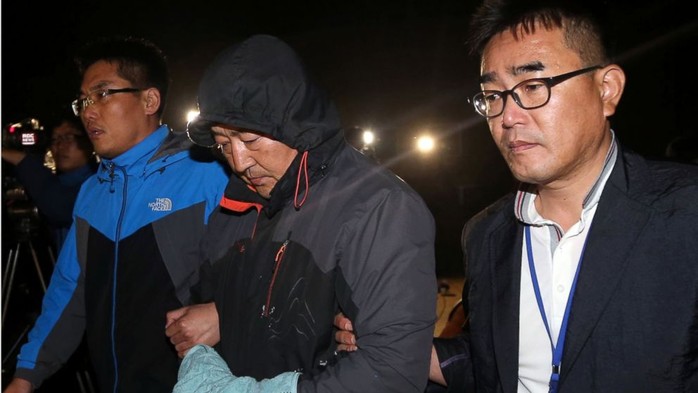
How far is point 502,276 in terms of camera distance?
1.66 m

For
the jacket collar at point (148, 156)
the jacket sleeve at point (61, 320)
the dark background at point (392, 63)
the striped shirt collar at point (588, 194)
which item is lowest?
the jacket sleeve at point (61, 320)

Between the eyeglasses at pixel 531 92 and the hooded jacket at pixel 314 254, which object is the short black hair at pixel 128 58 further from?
the eyeglasses at pixel 531 92

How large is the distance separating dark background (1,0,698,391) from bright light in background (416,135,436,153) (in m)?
0.18

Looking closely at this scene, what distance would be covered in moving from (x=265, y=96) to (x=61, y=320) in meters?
1.54

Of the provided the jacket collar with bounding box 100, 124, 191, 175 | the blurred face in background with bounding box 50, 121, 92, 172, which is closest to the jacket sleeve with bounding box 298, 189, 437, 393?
the jacket collar with bounding box 100, 124, 191, 175

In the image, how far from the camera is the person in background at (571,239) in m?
1.33

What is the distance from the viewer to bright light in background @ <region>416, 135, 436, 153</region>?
1352 centimetres

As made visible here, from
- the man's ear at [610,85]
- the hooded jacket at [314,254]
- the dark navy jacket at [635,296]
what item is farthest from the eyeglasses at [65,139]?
the man's ear at [610,85]

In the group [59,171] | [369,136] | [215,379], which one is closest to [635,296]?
[215,379]

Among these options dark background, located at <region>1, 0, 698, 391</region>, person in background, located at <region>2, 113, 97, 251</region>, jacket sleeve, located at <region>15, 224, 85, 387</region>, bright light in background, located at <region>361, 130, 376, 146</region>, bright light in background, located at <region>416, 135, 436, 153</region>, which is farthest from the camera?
bright light in background, located at <region>416, 135, 436, 153</region>

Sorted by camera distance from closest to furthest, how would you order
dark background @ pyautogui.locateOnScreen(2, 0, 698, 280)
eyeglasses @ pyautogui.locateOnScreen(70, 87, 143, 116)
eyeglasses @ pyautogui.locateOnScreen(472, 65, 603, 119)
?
eyeglasses @ pyautogui.locateOnScreen(472, 65, 603, 119)
eyeglasses @ pyautogui.locateOnScreen(70, 87, 143, 116)
dark background @ pyautogui.locateOnScreen(2, 0, 698, 280)

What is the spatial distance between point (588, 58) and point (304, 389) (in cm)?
120

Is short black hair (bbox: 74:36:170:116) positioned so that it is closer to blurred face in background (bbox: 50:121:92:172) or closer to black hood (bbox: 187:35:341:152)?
black hood (bbox: 187:35:341:152)

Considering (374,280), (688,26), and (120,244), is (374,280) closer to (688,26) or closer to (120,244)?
(120,244)
